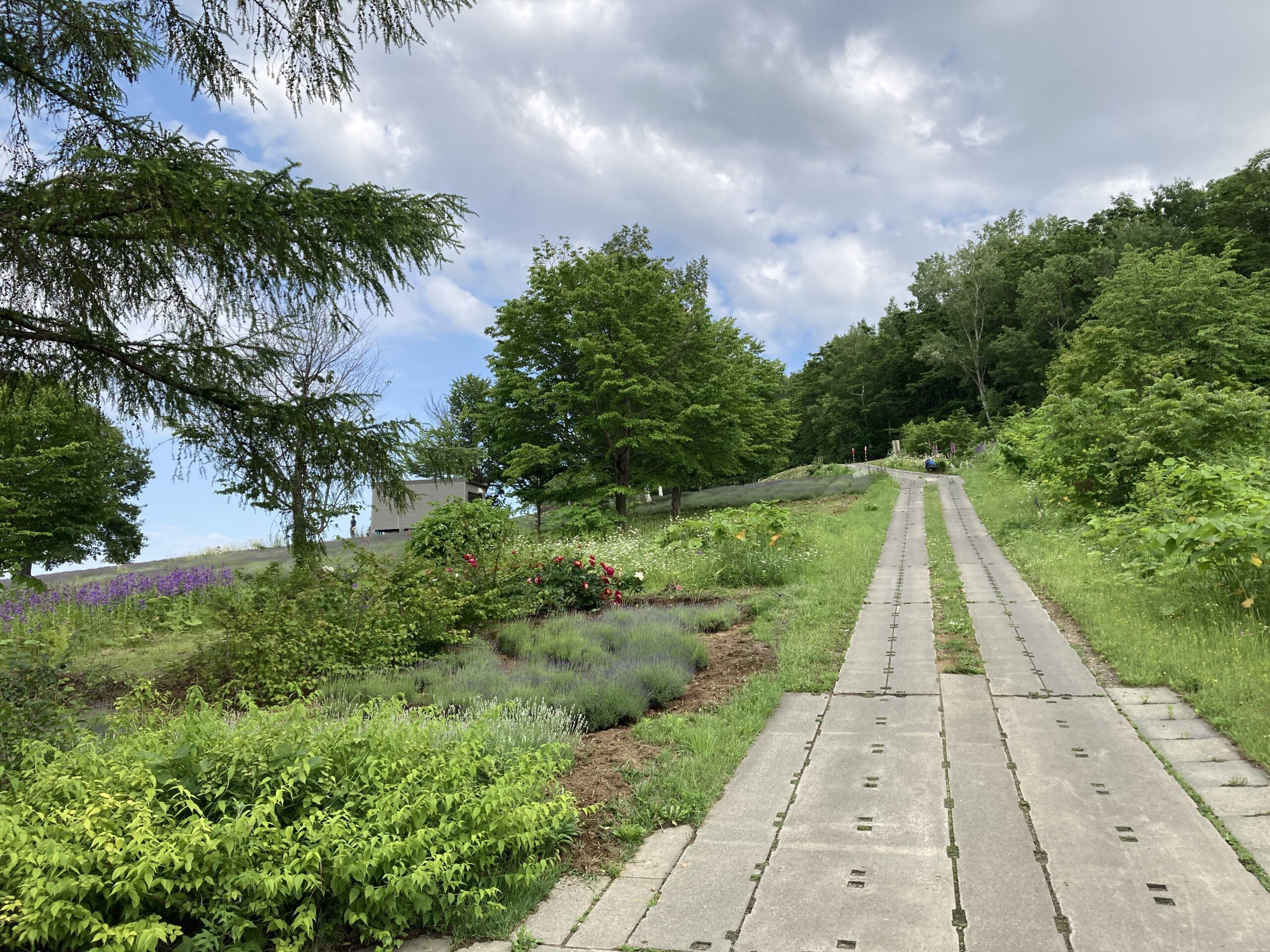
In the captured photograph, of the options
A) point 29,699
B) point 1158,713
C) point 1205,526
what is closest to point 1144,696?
point 1158,713

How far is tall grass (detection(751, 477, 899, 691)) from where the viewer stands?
226 inches


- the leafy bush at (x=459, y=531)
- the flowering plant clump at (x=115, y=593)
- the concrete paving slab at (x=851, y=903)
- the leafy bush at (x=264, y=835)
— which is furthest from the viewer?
the flowering plant clump at (x=115, y=593)

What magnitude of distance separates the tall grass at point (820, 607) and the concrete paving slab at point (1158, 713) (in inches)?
73.2

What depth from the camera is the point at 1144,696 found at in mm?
4836

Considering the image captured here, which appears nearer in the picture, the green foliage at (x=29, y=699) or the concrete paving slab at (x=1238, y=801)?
the concrete paving slab at (x=1238, y=801)

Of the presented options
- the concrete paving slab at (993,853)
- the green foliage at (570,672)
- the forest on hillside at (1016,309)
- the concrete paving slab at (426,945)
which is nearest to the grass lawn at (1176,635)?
the concrete paving slab at (993,853)

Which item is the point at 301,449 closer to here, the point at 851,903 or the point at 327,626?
the point at 327,626

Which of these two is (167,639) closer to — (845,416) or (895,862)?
(895,862)

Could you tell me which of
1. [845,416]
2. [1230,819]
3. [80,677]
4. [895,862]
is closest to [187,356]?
[80,677]

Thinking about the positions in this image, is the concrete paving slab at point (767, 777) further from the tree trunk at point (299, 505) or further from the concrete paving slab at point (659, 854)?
the tree trunk at point (299, 505)

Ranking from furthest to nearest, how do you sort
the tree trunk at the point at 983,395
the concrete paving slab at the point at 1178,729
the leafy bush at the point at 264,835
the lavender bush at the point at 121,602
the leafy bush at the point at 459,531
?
1. the tree trunk at the point at 983,395
2. the leafy bush at the point at 459,531
3. the lavender bush at the point at 121,602
4. the concrete paving slab at the point at 1178,729
5. the leafy bush at the point at 264,835

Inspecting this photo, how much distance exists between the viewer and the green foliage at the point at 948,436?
37375 mm

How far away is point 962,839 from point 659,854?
1284mm

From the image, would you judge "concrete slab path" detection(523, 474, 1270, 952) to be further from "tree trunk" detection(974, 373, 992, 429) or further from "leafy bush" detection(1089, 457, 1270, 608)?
"tree trunk" detection(974, 373, 992, 429)
